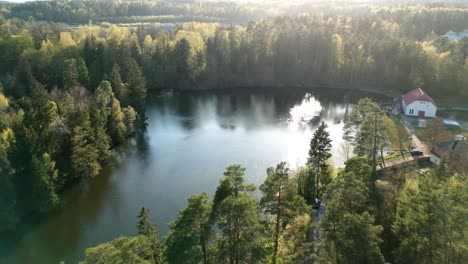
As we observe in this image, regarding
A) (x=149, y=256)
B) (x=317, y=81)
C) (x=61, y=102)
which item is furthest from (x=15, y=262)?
(x=317, y=81)

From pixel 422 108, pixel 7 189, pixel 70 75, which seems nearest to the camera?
pixel 7 189

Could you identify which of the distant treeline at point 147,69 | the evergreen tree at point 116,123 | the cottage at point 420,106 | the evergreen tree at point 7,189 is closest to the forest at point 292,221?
the evergreen tree at point 7,189

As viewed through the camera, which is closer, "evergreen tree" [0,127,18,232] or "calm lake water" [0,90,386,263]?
"evergreen tree" [0,127,18,232]

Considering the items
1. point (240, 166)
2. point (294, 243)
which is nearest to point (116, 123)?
point (240, 166)

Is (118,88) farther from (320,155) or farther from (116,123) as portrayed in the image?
(320,155)

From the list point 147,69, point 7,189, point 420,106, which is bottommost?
point 7,189

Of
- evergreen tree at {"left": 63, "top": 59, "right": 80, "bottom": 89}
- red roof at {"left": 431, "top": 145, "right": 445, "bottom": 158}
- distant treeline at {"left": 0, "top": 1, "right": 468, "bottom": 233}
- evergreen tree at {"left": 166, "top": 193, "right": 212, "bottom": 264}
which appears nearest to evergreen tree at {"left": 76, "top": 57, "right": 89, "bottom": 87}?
distant treeline at {"left": 0, "top": 1, "right": 468, "bottom": 233}

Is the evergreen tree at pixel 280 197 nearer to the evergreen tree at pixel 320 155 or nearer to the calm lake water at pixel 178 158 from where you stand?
the evergreen tree at pixel 320 155

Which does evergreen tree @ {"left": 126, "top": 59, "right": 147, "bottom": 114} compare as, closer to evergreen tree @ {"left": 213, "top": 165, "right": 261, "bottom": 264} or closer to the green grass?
evergreen tree @ {"left": 213, "top": 165, "right": 261, "bottom": 264}
